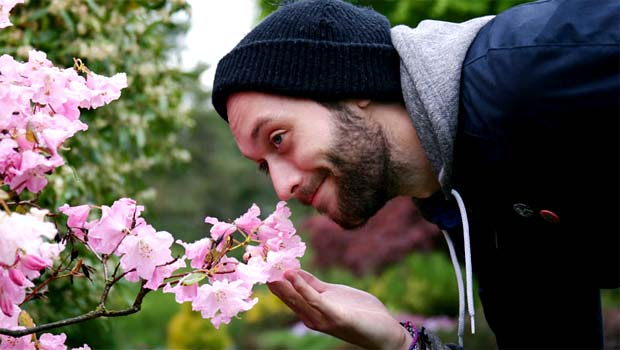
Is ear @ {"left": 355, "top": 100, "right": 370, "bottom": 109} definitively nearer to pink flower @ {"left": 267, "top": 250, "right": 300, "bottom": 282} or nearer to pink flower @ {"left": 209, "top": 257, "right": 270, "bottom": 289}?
pink flower @ {"left": 267, "top": 250, "right": 300, "bottom": 282}

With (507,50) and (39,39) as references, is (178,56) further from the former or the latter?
(507,50)

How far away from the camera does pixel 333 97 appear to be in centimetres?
181

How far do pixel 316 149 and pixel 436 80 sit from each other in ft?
1.09

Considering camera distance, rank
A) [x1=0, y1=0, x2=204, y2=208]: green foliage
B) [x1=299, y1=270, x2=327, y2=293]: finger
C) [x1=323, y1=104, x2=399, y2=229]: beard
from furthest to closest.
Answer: [x1=0, y1=0, x2=204, y2=208]: green foliage < [x1=323, y1=104, x2=399, y2=229]: beard < [x1=299, y1=270, x2=327, y2=293]: finger

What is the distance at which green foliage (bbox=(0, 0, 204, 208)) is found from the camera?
2.43m

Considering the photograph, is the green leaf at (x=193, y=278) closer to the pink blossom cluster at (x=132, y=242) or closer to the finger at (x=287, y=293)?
the pink blossom cluster at (x=132, y=242)

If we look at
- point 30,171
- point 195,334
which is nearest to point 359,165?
point 30,171

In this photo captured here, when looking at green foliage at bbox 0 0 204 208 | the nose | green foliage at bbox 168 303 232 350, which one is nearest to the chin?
the nose

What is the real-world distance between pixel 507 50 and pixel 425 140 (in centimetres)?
33

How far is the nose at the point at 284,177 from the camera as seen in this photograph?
5.94ft

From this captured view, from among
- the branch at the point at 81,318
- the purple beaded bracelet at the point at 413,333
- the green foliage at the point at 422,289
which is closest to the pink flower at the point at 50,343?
the branch at the point at 81,318

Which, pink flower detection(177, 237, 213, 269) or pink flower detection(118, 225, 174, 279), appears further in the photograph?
pink flower detection(177, 237, 213, 269)

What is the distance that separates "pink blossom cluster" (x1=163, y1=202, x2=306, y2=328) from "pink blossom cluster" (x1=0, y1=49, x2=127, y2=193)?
1.01ft

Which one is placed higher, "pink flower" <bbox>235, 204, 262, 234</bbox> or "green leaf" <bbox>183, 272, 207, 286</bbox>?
"green leaf" <bbox>183, 272, 207, 286</bbox>
